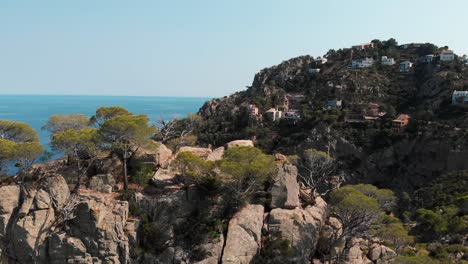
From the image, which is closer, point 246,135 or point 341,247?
point 341,247

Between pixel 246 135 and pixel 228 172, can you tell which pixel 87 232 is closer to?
pixel 228 172

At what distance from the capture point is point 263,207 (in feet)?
117

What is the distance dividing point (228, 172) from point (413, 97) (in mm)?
89827

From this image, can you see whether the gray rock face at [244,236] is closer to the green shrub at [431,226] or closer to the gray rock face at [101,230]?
the gray rock face at [101,230]

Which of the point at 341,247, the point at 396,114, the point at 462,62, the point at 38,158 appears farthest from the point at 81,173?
the point at 462,62

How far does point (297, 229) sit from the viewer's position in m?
33.9

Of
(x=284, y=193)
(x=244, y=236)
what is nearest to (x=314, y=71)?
(x=284, y=193)

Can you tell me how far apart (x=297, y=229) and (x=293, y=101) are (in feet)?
304

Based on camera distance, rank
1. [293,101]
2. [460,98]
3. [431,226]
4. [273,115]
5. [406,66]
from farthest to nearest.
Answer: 1. [406,66]
2. [293,101]
3. [273,115]
4. [460,98]
5. [431,226]

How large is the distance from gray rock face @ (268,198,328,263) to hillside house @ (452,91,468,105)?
75525 millimetres

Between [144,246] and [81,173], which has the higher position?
[81,173]

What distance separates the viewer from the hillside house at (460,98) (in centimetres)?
9488

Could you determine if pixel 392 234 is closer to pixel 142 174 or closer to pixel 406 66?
pixel 142 174

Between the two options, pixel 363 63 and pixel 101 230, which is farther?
pixel 363 63
